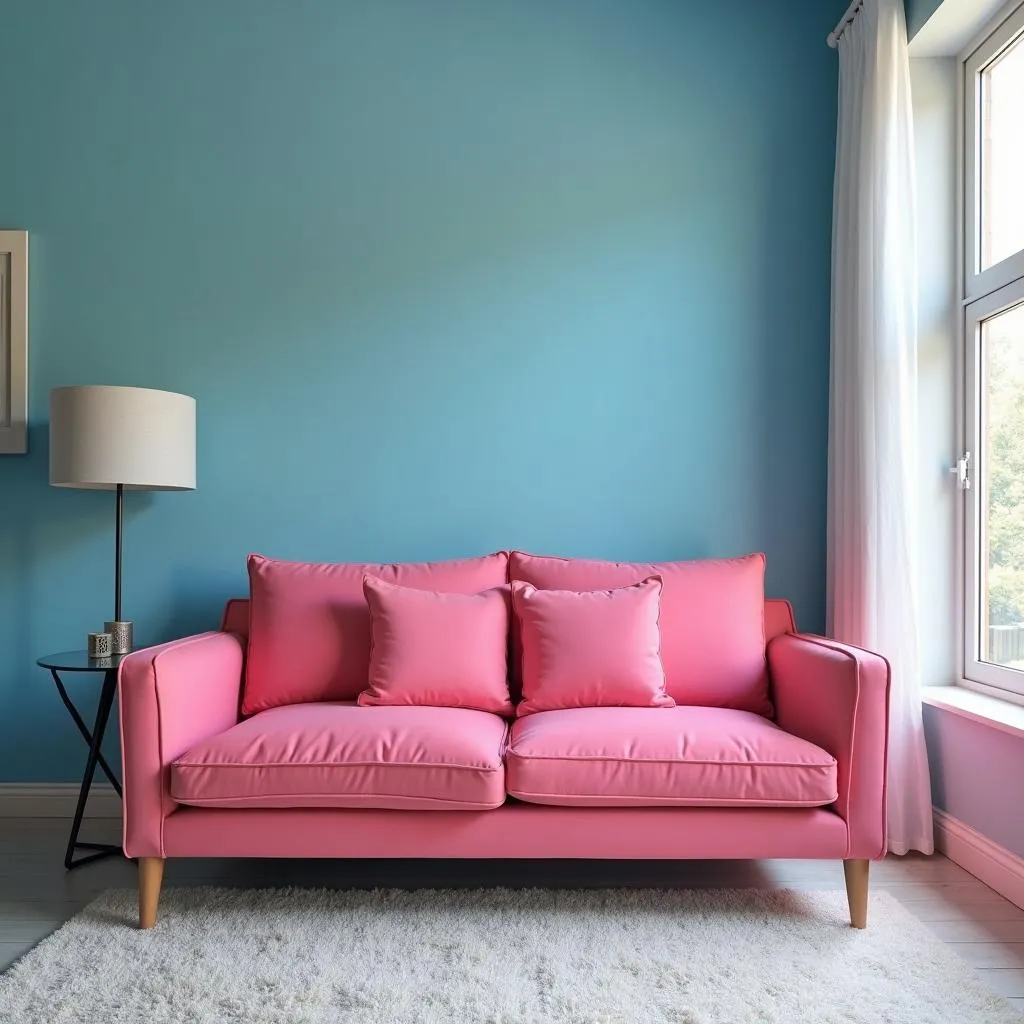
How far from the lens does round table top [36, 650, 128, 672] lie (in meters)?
2.50

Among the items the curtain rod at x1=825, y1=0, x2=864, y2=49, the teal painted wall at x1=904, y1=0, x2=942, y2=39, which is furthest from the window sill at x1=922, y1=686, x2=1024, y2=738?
the curtain rod at x1=825, y1=0, x2=864, y2=49

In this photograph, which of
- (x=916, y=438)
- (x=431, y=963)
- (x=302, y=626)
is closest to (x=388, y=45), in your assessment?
(x=302, y=626)

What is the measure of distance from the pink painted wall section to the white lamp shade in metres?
2.58

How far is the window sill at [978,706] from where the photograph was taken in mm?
2303

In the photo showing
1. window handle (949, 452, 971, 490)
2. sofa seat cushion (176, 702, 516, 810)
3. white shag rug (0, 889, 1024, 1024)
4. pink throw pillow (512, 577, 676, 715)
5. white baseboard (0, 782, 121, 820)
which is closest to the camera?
white shag rug (0, 889, 1024, 1024)

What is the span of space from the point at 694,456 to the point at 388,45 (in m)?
1.89

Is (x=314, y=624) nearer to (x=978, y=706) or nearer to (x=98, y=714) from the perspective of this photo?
(x=98, y=714)

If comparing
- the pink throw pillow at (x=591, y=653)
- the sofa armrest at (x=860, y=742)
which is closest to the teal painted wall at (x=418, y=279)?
the pink throw pillow at (x=591, y=653)

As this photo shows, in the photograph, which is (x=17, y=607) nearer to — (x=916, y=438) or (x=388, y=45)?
(x=388, y=45)

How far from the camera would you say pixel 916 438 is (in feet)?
9.16

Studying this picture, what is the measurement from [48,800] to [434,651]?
1681mm

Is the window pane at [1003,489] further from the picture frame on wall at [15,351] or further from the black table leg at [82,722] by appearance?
the picture frame on wall at [15,351]

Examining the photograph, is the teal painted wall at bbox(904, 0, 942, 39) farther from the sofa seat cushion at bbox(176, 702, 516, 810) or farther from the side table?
the side table

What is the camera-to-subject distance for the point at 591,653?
8.05 feet
